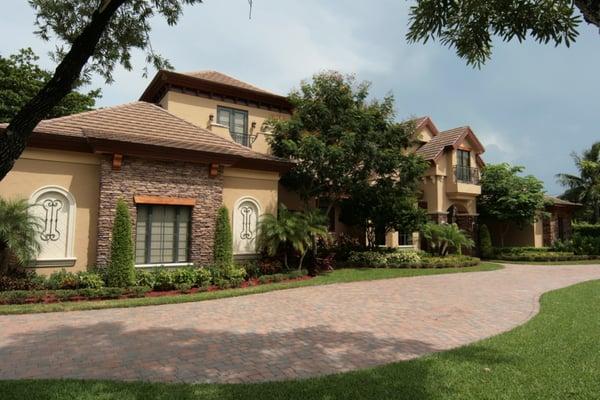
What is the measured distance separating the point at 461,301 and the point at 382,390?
24.1 feet

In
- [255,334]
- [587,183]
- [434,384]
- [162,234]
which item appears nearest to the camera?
[434,384]

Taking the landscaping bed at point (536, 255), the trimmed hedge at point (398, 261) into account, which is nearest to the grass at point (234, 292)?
the trimmed hedge at point (398, 261)

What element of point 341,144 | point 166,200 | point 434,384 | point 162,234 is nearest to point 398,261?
point 341,144

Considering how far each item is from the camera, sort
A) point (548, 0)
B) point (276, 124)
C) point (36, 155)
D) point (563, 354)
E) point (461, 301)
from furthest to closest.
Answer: point (276, 124)
point (36, 155)
point (461, 301)
point (563, 354)
point (548, 0)

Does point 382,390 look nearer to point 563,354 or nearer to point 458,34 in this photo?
point 563,354

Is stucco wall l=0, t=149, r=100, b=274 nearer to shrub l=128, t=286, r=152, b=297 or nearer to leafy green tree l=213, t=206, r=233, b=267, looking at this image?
shrub l=128, t=286, r=152, b=297

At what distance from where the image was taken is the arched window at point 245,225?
1526cm

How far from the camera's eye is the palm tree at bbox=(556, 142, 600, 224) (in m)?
36.2

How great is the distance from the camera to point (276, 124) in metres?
17.4

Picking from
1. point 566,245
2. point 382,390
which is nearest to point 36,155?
point 382,390

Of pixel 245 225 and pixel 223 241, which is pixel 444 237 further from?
pixel 223 241

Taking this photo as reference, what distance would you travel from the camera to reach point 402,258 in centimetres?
1994

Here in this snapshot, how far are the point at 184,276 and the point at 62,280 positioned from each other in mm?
3372

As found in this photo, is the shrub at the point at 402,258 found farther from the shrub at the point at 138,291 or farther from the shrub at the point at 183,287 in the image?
the shrub at the point at 138,291
